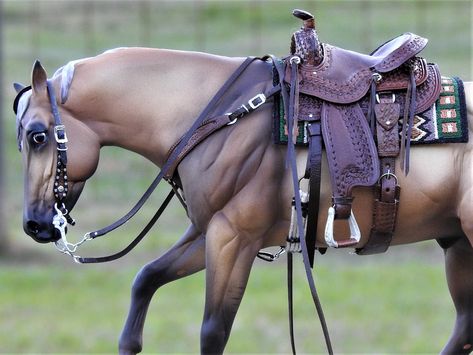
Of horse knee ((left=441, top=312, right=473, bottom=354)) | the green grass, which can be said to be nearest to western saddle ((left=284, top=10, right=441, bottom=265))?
horse knee ((left=441, top=312, right=473, bottom=354))

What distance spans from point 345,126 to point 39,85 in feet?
4.17

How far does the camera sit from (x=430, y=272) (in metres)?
10.5

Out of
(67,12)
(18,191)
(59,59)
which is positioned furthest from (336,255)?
(67,12)

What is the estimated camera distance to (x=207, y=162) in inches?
157

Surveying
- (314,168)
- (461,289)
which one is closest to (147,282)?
(314,168)

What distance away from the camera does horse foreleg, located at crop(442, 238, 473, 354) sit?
4414 mm

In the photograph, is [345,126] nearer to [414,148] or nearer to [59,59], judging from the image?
[414,148]

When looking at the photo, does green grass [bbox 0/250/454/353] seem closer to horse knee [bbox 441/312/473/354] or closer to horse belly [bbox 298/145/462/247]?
horse knee [bbox 441/312/473/354]

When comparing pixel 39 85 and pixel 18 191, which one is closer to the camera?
pixel 39 85

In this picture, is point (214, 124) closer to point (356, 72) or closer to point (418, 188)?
point (356, 72)

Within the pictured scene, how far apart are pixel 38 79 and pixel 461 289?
6.98 ft

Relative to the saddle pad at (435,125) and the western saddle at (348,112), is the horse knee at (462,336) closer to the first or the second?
the western saddle at (348,112)

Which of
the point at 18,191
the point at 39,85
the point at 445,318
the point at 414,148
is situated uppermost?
the point at 39,85

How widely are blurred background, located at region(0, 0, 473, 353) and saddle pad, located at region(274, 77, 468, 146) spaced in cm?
470
